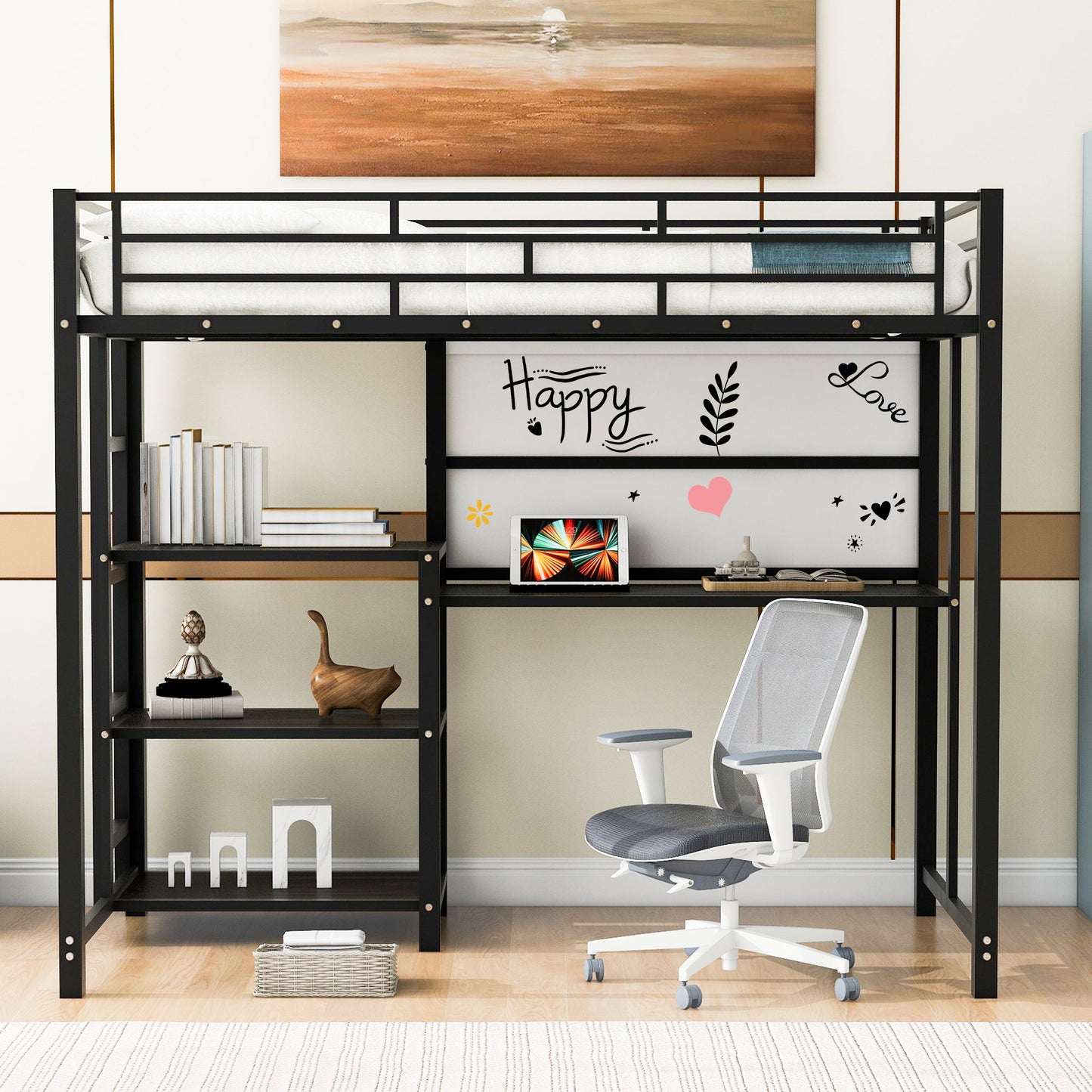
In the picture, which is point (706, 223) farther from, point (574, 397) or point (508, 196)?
point (574, 397)

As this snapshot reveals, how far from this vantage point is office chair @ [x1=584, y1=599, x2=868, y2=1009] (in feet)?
9.70

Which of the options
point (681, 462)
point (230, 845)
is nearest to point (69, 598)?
point (230, 845)

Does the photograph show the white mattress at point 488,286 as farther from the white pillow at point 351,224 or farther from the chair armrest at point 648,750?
the chair armrest at point 648,750

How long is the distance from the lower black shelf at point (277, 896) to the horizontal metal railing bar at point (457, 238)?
69.7 inches

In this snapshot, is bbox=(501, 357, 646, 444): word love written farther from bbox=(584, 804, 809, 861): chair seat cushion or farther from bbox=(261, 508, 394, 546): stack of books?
bbox=(584, 804, 809, 861): chair seat cushion

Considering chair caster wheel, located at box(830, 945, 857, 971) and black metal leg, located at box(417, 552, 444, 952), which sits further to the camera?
black metal leg, located at box(417, 552, 444, 952)

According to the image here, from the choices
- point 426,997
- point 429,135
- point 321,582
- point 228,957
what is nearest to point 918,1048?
point 426,997

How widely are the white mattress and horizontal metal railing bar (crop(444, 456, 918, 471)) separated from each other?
72cm

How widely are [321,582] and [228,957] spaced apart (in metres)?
1.12

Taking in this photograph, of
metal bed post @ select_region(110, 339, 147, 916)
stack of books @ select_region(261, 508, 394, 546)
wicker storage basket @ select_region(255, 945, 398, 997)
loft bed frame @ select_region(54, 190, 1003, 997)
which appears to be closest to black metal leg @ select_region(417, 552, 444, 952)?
loft bed frame @ select_region(54, 190, 1003, 997)

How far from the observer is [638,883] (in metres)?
3.81

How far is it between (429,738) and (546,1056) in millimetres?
906

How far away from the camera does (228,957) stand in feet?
11.1

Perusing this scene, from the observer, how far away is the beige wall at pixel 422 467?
369cm
